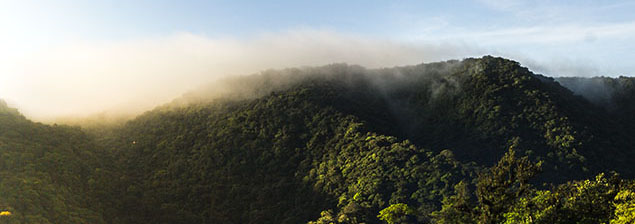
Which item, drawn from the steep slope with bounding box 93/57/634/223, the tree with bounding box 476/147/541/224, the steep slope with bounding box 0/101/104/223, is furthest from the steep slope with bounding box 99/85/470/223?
the tree with bounding box 476/147/541/224

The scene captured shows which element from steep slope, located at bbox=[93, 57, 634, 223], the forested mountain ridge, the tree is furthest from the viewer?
steep slope, located at bbox=[93, 57, 634, 223]

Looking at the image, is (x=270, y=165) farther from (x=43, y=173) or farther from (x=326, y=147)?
(x=43, y=173)

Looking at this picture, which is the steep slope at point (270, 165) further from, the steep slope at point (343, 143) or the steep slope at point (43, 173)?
the steep slope at point (43, 173)

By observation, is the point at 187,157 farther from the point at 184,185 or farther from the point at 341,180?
the point at 341,180

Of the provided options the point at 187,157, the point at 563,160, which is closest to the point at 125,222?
the point at 187,157

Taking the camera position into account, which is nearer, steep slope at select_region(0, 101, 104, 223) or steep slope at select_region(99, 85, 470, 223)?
steep slope at select_region(0, 101, 104, 223)

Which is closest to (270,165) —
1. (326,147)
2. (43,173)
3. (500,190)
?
(326,147)

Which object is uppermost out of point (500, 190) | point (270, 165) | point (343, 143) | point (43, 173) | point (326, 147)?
point (500, 190)

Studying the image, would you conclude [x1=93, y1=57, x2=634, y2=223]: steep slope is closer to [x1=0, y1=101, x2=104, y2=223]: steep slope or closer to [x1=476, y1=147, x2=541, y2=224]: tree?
[x1=0, y1=101, x2=104, y2=223]: steep slope

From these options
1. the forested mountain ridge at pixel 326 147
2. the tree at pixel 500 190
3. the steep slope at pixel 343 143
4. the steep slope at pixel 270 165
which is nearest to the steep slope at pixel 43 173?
the forested mountain ridge at pixel 326 147
